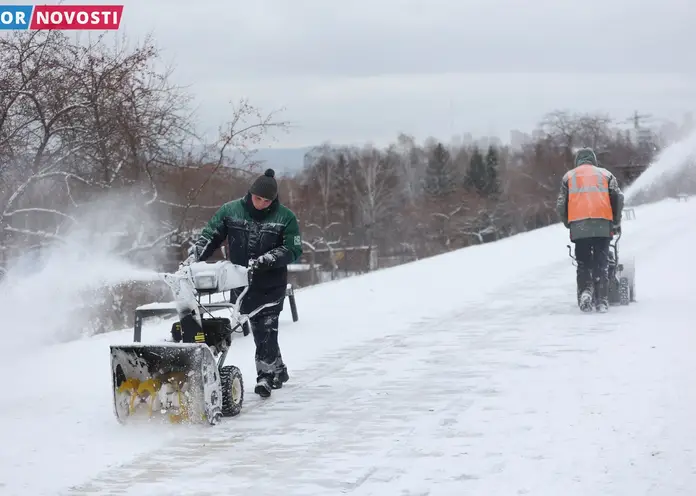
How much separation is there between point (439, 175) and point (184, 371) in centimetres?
11844

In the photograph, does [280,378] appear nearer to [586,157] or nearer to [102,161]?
[586,157]

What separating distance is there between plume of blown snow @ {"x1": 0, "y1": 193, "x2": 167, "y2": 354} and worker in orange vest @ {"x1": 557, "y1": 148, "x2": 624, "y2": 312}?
5594mm

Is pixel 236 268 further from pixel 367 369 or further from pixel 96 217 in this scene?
pixel 96 217

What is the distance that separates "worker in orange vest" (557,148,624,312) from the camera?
12.8 m

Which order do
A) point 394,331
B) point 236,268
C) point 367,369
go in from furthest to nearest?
point 394,331
point 367,369
point 236,268

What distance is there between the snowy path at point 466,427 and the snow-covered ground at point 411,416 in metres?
0.02

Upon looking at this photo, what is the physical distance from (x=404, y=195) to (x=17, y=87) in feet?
373

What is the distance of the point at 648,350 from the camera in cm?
980

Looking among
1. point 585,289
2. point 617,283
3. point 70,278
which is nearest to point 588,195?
point 585,289

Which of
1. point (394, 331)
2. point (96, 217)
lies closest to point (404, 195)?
point (96, 217)

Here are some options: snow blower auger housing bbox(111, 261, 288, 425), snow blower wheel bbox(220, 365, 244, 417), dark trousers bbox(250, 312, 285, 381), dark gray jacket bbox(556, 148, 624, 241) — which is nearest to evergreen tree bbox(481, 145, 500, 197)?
dark gray jacket bbox(556, 148, 624, 241)

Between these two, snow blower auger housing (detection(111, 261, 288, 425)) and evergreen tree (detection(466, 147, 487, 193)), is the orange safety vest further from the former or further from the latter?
evergreen tree (detection(466, 147, 487, 193))

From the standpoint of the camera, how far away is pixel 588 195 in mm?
12844

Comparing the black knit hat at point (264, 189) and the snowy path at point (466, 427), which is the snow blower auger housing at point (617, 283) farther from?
the black knit hat at point (264, 189)
